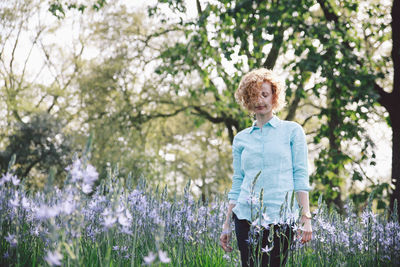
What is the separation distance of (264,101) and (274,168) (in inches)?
20.0

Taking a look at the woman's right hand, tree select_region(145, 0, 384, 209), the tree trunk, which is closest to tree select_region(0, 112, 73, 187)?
tree select_region(145, 0, 384, 209)

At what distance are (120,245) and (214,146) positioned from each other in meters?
17.0

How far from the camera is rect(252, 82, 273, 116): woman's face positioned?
9.40 ft

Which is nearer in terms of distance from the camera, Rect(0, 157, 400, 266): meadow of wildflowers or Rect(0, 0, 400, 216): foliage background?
Rect(0, 157, 400, 266): meadow of wildflowers

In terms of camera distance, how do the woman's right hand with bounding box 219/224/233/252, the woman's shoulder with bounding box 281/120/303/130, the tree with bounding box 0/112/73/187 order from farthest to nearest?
1. the tree with bounding box 0/112/73/187
2. the woman's right hand with bounding box 219/224/233/252
3. the woman's shoulder with bounding box 281/120/303/130

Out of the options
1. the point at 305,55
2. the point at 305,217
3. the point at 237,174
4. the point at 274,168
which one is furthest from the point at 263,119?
the point at 305,55

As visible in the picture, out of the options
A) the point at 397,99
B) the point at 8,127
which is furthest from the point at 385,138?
the point at 8,127

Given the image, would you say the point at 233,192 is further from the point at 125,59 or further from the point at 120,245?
the point at 125,59

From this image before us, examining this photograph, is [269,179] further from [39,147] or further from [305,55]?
[39,147]

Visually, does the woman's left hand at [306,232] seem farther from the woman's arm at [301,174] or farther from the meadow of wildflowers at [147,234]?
the meadow of wildflowers at [147,234]

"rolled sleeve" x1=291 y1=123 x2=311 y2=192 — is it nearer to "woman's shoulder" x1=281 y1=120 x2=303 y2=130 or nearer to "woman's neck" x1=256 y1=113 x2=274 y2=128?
"woman's shoulder" x1=281 y1=120 x2=303 y2=130

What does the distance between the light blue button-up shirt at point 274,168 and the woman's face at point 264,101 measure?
82mm

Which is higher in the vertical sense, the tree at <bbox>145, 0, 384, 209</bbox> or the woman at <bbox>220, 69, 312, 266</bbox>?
the tree at <bbox>145, 0, 384, 209</bbox>

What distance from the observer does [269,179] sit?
2.74 metres
